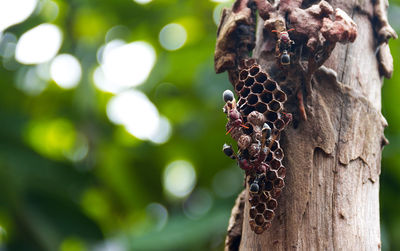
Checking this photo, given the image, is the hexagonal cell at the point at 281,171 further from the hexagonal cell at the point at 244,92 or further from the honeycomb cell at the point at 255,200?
the hexagonal cell at the point at 244,92

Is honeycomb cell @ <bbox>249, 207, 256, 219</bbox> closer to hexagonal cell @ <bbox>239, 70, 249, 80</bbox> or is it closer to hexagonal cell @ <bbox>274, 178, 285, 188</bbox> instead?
hexagonal cell @ <bbox>274, 178, 285, 188</bbox>

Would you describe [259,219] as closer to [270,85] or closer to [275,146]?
[275,146]


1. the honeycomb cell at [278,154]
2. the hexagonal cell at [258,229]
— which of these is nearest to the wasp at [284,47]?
the honeycomb cell at [278,154]

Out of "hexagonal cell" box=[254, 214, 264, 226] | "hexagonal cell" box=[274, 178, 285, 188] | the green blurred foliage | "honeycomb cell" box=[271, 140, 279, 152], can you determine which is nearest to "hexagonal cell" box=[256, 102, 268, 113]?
"honeycomb cell" box=[271, 140, 279, 152]

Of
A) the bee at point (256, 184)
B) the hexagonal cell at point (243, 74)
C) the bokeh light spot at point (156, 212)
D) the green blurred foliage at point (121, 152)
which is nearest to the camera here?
the bee at point (256, 184)

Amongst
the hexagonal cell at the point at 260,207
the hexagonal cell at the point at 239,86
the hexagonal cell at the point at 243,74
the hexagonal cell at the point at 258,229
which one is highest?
the hexagonal cell at the point at 243,74

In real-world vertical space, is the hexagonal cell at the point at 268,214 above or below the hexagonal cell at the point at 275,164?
below

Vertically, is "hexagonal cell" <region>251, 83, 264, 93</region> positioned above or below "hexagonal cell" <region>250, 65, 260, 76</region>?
below

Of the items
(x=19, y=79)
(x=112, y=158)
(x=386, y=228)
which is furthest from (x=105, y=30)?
(x=386, y=228)

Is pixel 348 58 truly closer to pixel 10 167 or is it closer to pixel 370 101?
pixel 370 101

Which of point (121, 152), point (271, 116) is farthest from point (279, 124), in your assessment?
point (121, 152)
